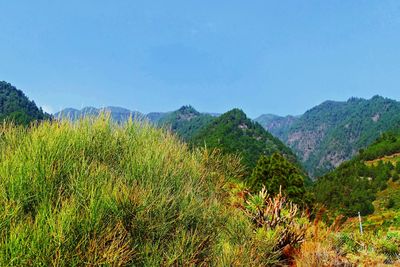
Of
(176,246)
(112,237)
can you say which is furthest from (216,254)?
(112,237)

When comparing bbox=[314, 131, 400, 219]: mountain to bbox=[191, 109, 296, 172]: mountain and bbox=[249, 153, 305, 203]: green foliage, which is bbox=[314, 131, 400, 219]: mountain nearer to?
bbox=[191, 109, 296, 172]: mountain

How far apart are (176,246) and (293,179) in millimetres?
28603

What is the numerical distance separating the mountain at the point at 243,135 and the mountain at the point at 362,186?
22.5 meters

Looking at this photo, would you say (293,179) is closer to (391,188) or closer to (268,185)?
(268,185)

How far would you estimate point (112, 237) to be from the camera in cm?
638

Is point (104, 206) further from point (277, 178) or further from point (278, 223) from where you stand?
point (277, 178)

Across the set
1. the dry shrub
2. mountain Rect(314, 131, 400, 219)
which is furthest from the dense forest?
mountain Rect(314, 131, 400, 219)

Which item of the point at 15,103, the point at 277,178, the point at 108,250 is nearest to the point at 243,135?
the point at 15,103

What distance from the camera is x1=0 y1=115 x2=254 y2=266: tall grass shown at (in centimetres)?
566

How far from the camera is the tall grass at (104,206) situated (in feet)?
18.6

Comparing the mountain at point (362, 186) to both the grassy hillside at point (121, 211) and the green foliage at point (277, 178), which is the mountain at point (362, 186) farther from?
the grassy hillside at point (121, 211)

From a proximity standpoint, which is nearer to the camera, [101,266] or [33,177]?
[101,266]

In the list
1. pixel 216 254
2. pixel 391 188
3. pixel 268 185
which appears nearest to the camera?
pixel 216 254

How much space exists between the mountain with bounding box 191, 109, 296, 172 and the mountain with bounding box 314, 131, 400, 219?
73.7 ft
